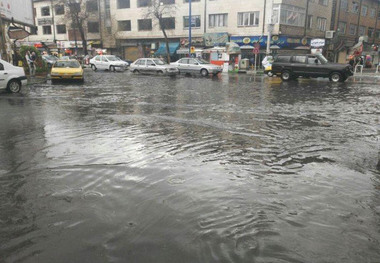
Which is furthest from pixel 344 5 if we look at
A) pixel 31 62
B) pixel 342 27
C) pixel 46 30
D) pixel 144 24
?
pixel 46 30

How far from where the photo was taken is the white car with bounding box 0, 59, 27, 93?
13.7 meters

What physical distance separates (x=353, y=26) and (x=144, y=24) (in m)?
29.0

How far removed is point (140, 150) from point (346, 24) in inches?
1870

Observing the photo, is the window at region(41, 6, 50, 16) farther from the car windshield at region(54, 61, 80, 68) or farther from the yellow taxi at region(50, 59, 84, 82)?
the yellow taxi at region(50, 59, 84, 82)

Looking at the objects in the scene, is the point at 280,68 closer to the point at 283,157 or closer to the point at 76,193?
the point at 283,157

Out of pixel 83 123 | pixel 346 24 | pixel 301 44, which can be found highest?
pixel 346 24

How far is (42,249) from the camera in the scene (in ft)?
9.28

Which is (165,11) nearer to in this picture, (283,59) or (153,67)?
(153,67)

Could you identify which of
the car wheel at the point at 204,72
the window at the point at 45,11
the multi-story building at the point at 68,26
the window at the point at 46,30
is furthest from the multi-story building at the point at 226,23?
the window at the point at 46,30

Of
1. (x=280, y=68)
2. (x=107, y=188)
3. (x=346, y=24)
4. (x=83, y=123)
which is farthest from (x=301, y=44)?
(x=107, y=188)

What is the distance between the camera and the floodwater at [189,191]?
2871 millimetres

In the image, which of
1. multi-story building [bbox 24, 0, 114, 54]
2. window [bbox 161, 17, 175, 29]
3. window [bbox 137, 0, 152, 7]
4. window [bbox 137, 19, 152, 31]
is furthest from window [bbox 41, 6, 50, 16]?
window [bbox 161, 17, 175, 29]

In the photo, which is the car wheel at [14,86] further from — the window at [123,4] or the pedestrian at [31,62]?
the window at [123,4]

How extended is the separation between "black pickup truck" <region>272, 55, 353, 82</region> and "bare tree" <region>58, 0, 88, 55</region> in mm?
33495
